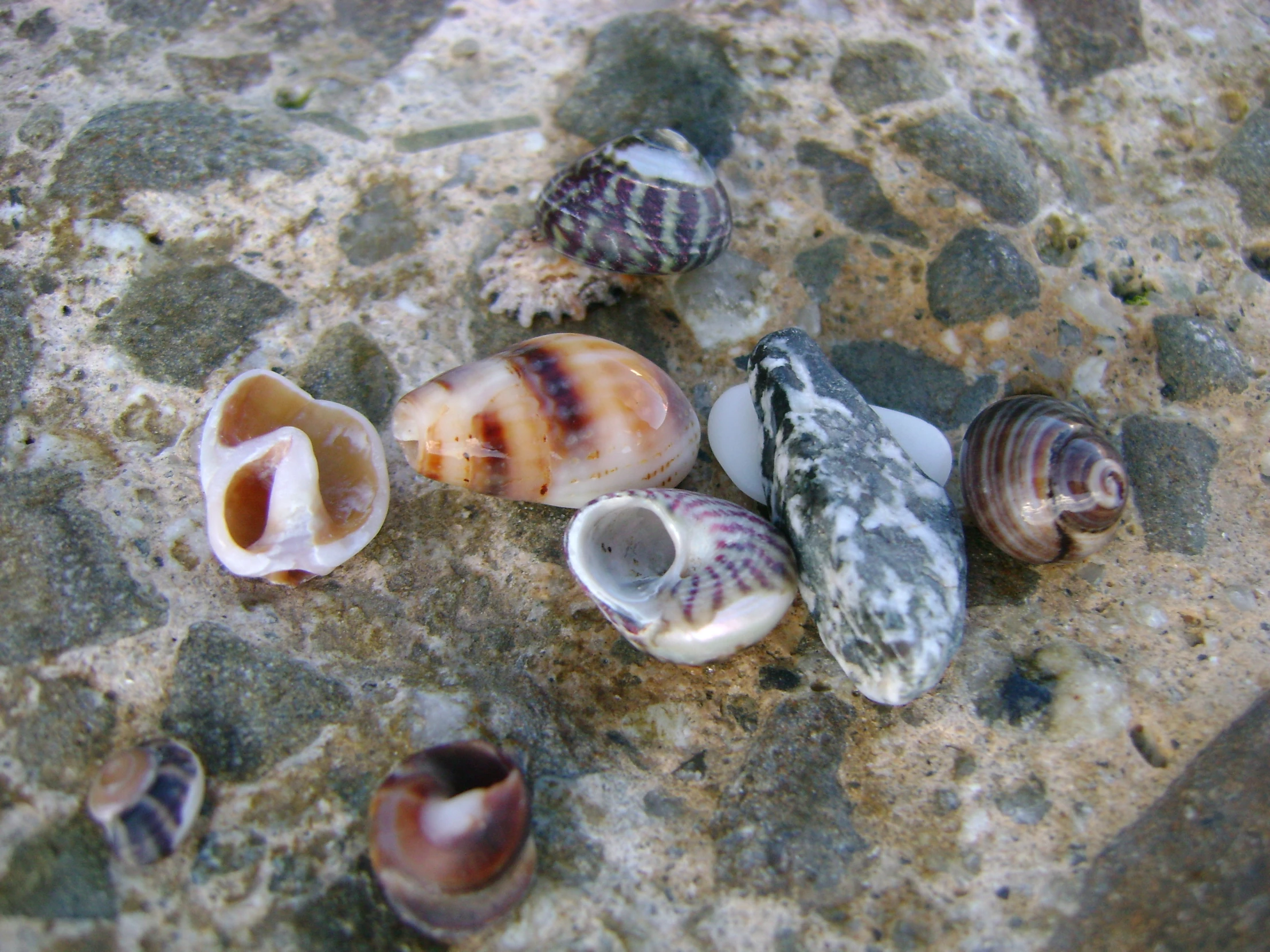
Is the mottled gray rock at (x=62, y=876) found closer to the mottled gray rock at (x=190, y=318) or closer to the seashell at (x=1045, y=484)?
the mottled gray rock at (x=190, y=318)

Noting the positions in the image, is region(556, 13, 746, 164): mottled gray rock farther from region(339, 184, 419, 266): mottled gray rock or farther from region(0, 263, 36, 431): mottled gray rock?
region(0, 263, 36, 431): mottled gray rock

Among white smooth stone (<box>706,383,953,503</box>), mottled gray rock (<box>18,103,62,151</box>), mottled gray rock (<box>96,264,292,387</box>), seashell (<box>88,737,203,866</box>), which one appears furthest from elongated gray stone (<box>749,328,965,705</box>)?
mottled gray rock (<box>18,103,62,151</box>)

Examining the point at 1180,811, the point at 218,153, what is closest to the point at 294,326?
the point at 218,153

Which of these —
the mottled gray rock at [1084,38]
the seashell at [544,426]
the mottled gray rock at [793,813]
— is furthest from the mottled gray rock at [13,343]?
the mottled gray rock at [1084,38]

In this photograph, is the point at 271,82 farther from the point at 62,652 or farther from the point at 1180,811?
the point at 1180,811

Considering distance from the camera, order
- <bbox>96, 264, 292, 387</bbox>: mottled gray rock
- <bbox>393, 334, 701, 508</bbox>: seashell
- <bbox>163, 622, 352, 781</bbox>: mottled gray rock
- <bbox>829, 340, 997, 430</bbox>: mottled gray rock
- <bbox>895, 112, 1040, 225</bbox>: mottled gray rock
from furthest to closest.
→ <bbox>895, 112, 1040, 225</bbox>: mottled gray rock
<bbox>829, 340, 997, 430</bbox>: mottled gray rock
<bbox>96, 264, 292, 387</bbox>: mottled gray rock
<bbox>393, 334, 701, 508</bbox>: seashell
<bbox>163, 622, 352, 781</bbox>: mottled gray rock

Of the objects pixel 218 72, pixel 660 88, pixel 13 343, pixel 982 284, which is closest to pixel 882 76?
pixel 660 88

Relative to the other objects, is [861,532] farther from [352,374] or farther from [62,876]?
[62,876]
